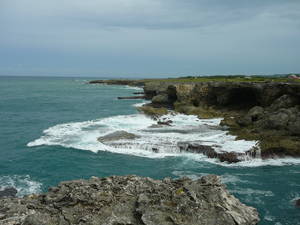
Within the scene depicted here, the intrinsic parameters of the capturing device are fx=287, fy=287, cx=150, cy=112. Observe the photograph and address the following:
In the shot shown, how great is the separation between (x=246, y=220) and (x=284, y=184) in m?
13.8

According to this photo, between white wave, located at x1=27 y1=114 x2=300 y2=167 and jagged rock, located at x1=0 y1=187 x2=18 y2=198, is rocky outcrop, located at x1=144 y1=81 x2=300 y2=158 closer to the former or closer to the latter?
white wave, located at x1=27 y1=114 x2=300 y2=167

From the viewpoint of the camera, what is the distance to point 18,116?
54.7 meters

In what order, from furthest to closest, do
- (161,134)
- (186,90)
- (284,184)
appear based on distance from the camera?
1. (186,90)
2. (161,134)
3. (284,184)

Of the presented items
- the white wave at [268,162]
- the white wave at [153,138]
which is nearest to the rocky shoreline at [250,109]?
the white wave at [268,162]

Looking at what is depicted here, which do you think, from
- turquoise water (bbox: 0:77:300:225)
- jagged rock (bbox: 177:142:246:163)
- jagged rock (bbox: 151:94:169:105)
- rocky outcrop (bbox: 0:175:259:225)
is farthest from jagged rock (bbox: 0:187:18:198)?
jagged rock (bbox: 151:94:169:105)

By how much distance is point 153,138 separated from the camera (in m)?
34.7

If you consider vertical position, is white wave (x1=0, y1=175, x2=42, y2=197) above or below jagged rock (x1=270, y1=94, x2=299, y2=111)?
below

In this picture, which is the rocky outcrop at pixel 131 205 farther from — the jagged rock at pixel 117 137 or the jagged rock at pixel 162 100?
the jagged rock at pixel 162 100

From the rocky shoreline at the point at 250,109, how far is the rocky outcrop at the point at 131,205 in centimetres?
1652

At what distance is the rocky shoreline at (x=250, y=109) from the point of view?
29.5 metres

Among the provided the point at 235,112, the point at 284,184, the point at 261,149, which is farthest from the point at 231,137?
→ the point at 235,112

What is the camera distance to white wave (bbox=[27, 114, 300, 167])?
1184 inches

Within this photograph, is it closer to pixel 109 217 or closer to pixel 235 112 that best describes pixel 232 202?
pixel 109 217

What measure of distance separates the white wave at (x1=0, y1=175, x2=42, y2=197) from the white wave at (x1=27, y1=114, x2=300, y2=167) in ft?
30.3
